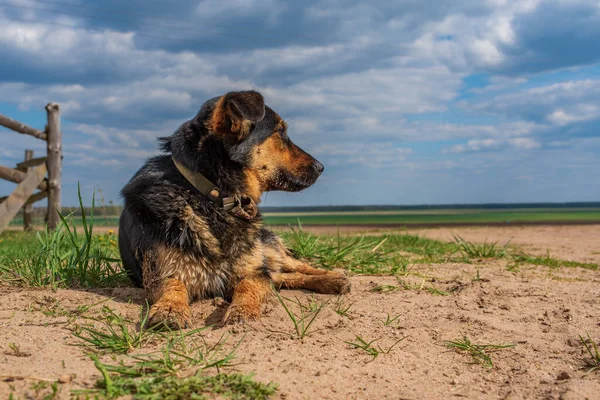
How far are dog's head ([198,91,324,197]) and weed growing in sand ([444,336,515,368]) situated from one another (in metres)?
2.18

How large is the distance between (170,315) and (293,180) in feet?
6.38

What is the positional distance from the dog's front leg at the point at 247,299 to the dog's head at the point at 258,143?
86 centimetres

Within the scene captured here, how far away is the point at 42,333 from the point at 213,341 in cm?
120

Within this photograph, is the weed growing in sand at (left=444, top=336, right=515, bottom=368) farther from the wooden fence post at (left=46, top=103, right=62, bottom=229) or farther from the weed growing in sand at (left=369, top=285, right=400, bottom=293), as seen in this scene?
the wooden fence post at (left=46, top=103, right=62, bottom=229)

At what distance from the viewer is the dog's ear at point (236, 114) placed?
4430 millimetres

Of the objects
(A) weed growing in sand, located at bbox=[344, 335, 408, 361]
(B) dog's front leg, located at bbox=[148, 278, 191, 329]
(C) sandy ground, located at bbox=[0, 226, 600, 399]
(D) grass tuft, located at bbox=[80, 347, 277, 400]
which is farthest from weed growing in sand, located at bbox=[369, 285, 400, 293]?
(D) grass tuft, located at bbox=[80, 347, 277, 400]

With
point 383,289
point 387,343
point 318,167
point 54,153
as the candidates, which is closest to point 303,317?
point 387,343

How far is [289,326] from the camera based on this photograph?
3877mm

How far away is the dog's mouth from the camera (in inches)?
199

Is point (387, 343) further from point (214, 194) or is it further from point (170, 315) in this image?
point (214, 194)

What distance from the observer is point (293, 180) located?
5164 mm

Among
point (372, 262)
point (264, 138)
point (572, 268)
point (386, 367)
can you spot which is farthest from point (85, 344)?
point (572, 268)

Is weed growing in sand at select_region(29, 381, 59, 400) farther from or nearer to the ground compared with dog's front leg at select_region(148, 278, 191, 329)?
nearer to the ground

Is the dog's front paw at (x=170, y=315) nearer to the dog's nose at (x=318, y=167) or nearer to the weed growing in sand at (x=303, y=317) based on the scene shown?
the weed growing in sand at (x=303, y=317)
